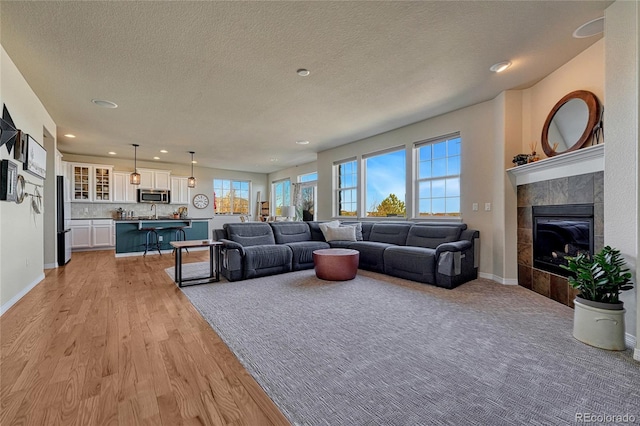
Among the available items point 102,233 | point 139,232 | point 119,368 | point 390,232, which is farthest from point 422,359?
point 102,233

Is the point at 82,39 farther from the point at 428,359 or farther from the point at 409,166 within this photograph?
the point at 409,166

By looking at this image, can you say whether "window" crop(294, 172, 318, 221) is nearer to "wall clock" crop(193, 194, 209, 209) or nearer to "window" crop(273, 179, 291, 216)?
"window" crop(273, 179, 291, 216)

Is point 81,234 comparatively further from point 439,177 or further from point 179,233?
point 439,177

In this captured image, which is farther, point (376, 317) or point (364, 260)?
point (364, 260)

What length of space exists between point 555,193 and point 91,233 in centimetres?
973

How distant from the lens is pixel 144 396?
1542 mm

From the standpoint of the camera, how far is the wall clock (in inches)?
365

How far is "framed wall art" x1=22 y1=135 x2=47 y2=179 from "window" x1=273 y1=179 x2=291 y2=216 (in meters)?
6.40

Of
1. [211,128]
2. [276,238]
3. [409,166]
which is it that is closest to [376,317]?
[276,238]

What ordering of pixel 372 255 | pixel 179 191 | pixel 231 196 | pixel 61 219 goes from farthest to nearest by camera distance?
1. pixel 231 196
2. pixel 179 191
3. pixel 61 219
4. pixel 372 255

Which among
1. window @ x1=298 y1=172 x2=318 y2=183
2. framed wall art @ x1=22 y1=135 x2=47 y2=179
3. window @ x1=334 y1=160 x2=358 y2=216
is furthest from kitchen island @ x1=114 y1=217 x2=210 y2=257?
window @ x1=334 y1=160 x2=358 y2=216

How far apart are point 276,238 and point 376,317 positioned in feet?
9.91

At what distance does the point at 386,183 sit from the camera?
580cm

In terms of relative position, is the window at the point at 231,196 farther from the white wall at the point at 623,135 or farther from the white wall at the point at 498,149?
the white wall at the point at 623,135
